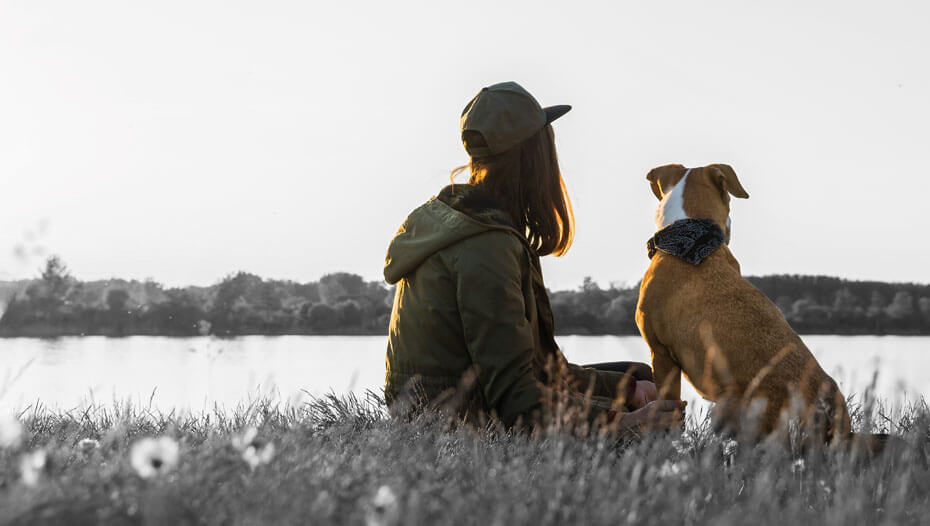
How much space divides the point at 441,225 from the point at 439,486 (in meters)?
1.59

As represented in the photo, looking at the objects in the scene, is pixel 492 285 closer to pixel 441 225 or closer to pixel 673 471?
pixel 441 225

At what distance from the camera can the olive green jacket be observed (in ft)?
11.9

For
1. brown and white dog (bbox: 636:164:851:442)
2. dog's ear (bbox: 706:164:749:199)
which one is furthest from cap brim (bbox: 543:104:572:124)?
dog's ear (bbox: 706:164:749:199)

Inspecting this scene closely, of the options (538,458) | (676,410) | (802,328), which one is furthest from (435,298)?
(802,328)

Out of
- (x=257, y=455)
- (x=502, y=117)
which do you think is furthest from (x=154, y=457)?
(x=502, y=117)

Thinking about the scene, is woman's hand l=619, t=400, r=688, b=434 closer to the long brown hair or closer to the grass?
the grass

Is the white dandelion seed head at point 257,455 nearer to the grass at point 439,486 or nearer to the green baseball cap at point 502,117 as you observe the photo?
the grass at point 439,486

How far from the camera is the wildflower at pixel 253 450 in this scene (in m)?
2.33

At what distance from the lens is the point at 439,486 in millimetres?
2393

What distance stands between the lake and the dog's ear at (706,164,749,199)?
1.16m

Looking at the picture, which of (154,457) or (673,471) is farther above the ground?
(154,457)

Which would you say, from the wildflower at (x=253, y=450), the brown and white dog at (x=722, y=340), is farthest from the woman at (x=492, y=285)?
the wildflower at (x=253, y=450)

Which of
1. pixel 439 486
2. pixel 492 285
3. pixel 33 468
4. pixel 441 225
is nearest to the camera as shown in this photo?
pixel 33 468

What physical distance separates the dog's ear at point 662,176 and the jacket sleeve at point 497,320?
68.3 inches
